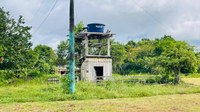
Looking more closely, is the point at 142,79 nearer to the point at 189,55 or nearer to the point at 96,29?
the point at 189,55

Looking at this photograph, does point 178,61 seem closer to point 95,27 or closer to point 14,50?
point 95,27

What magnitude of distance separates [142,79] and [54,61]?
3172 centimetres

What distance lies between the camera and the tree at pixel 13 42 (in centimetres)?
2247

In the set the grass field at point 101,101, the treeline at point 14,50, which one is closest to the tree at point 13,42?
the treeline at point 14,50

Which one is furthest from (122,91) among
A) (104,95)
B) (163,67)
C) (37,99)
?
(163,67)

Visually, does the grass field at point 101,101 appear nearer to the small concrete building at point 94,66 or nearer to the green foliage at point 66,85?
the green foliage at point 66,85

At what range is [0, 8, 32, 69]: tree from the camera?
73.7ft

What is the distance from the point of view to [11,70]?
23.2 metres

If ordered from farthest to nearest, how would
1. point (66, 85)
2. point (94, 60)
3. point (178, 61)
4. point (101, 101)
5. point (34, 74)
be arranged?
point (34, 74), point (94, 60), point (178, 61), point (66, 85), point (101, 101)

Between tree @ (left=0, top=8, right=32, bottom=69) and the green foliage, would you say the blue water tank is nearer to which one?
tree @ (left=0, top=8, right=32, bottom=69)

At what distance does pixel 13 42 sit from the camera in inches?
906

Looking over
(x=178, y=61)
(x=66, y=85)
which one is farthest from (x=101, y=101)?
(x=178, y=61)

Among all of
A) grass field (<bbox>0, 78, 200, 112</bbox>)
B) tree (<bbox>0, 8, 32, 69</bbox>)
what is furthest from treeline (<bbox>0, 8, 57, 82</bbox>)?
grass field (<bbox>0, 78, 200, 112</bbox>)

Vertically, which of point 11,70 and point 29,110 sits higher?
point 11,70
